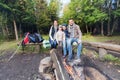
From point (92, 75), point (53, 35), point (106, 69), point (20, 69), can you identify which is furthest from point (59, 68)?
point (20, 69)

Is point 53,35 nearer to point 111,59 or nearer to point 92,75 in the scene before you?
point 111,59

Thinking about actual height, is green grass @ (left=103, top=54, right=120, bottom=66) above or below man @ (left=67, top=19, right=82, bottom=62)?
below

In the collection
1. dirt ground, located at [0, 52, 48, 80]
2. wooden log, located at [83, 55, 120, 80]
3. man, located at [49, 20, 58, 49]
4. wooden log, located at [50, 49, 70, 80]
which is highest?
man, located at [49, 20, 58, 49]

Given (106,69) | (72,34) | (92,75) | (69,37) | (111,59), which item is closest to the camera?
(92,75)

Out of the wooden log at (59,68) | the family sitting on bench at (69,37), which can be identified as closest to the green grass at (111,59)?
the family sitting on bench at (69,37)

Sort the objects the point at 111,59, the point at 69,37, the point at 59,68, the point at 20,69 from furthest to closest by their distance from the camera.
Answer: the point at 111,59
the point at 20,69
the point at 69,37
the point at 59,68

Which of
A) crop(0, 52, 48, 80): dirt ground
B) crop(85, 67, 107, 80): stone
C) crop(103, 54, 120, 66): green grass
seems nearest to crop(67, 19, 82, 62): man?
crop(85, 67, 107, 80): stone

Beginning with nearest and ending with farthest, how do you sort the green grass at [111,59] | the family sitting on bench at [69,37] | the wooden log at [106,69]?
the wooden log at [106,69]
the family sitting on bench at [69,37]
the green grass at [111,59]

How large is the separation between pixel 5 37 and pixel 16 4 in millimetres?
4248

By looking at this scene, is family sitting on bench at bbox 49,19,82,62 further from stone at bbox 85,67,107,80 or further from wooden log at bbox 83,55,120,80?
stone at bbox 85,67,107,80

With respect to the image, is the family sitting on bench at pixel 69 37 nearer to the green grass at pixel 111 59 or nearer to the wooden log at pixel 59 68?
the wooden log at pixel 59 68

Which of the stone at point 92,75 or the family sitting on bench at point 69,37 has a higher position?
the family sitting on bench at point 69,37

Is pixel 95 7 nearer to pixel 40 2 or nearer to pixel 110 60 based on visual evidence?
pixel 40 2

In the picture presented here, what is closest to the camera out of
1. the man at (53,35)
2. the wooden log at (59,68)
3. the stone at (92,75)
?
the wooden log at (59,68)
